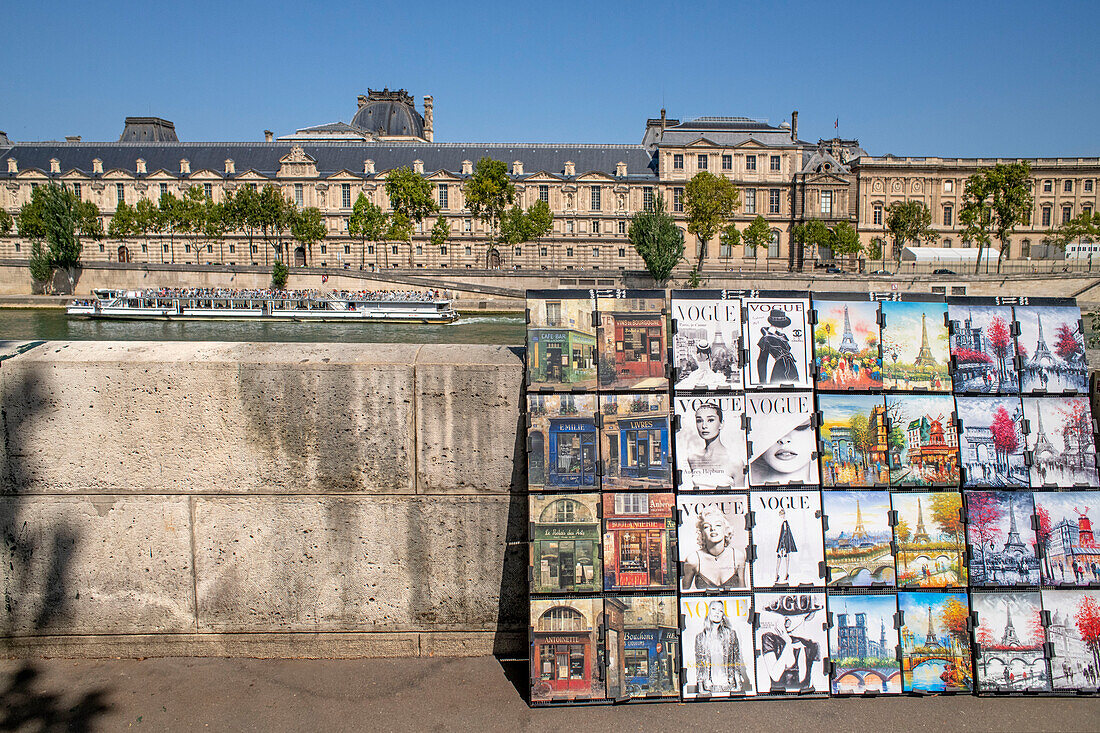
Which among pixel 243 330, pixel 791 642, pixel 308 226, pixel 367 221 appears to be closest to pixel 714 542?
pixel 791 642

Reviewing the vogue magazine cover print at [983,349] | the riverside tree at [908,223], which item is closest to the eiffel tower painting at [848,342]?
the vogue magazine cover print at [983,349]

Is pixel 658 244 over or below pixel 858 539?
over

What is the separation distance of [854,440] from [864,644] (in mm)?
1110

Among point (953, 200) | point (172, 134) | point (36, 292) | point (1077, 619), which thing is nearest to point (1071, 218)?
point (953, 200)

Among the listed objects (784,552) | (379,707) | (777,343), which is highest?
(777,343)

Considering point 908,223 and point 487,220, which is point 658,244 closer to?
point 487,220

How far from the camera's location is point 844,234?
6325cm

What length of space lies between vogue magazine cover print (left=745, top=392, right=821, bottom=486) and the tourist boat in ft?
142

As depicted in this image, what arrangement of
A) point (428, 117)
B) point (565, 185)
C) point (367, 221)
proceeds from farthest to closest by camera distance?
point (428, 117) < point (565, 185) < point (367, 221)

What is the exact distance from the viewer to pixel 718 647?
402 centimetres

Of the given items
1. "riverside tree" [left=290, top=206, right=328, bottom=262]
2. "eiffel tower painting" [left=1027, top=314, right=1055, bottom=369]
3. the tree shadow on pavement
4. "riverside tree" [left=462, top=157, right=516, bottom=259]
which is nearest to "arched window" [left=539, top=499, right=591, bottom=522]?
the tree shadow on pavement

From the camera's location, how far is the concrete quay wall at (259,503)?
425cm

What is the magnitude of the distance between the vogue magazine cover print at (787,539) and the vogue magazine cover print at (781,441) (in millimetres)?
94

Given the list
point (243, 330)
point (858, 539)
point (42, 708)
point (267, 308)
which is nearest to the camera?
point (42, 708)
